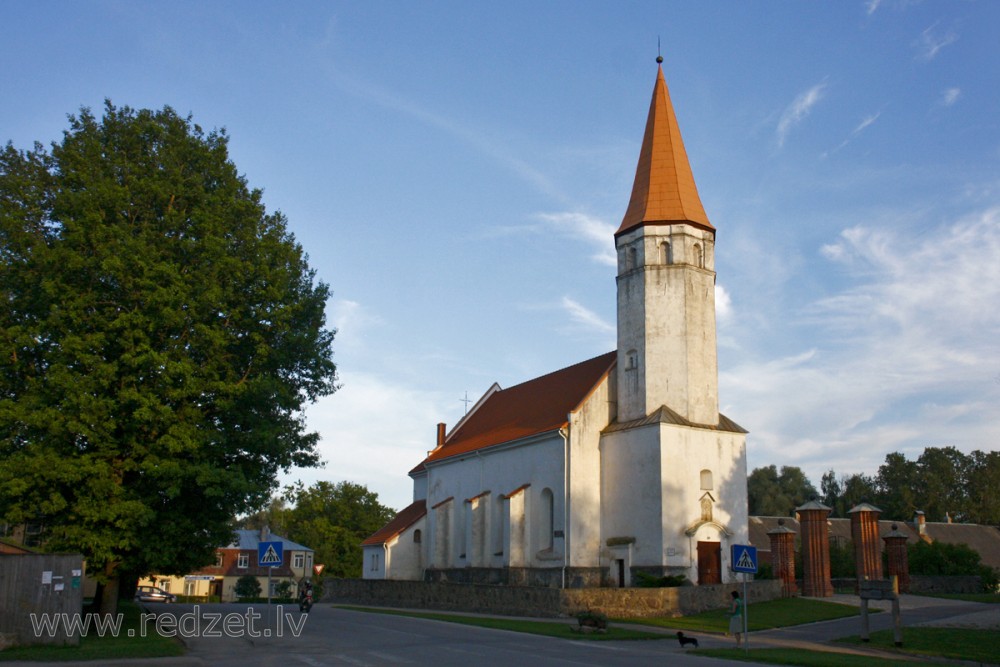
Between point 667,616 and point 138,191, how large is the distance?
2201cm

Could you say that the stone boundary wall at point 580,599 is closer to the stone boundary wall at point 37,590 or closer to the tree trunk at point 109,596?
the tree trunk at point 109,596

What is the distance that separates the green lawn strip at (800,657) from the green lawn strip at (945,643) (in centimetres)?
165

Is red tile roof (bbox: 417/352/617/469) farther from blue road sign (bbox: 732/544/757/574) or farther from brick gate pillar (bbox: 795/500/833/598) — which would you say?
blue road sign (bbox: 732/544/757/574)

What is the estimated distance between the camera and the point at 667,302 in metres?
35.7

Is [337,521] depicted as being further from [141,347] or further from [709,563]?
[141,347]

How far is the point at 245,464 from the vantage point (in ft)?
84.6

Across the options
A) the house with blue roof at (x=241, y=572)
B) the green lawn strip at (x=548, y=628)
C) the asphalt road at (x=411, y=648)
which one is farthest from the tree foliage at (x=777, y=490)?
the asphalt road at (x=411, y=648)

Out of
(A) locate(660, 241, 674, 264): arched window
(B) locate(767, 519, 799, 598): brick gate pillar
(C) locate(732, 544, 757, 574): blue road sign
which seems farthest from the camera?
(A) locate(660, 241, 674, 264): arched window

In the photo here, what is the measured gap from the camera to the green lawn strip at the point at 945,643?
1873cm

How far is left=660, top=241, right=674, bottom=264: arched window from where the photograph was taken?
36250 mm

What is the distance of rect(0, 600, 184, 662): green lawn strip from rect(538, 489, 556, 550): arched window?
1949cm

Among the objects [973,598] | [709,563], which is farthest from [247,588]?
[973,598]

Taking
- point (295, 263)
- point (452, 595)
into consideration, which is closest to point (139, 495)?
point (295, 263)

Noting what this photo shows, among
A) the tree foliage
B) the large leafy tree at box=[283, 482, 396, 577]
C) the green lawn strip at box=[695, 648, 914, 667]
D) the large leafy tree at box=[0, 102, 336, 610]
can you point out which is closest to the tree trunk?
the large leafy tree at box=[0, 102, 336, 610]
